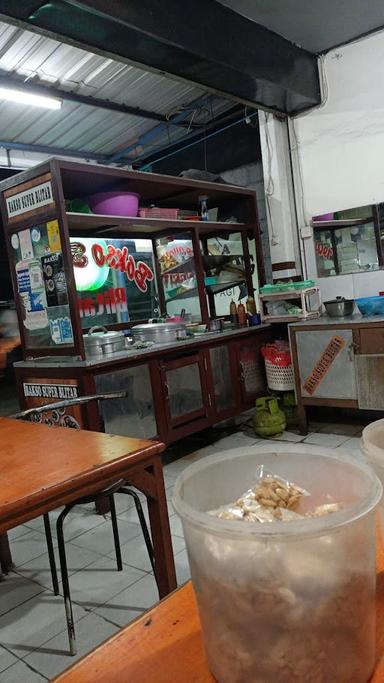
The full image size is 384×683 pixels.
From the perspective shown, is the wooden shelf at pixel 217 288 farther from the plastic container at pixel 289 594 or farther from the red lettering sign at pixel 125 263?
the plastic container at pixel 289 594

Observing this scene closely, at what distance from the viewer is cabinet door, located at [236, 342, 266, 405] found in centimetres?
473

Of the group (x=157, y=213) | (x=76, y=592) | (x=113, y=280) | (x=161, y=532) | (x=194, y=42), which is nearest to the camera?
(x=161, y=532)

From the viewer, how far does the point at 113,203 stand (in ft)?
13.3

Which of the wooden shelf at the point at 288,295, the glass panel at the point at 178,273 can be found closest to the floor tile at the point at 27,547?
the glass panel at the point at 178,273

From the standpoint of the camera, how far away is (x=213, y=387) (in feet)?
14.5

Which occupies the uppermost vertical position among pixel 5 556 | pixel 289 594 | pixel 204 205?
pixel 204 205

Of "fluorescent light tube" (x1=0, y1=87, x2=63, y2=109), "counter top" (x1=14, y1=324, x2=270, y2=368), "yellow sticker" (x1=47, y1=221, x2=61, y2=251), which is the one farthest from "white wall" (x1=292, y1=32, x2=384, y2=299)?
"yellow sticker" (x1=47, y1=221, x2=61, y2=251)

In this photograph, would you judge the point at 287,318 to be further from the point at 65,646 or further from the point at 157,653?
the point at 157,653

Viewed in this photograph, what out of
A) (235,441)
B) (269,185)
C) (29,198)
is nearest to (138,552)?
(235,441)

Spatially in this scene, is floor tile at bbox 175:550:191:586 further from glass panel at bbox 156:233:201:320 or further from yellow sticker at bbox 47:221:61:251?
glass panel at bbox 156:233:201:320

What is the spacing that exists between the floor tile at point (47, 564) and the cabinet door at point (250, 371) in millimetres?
2350

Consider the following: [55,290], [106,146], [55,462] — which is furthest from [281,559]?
[106,146]

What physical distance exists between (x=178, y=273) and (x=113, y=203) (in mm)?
1372

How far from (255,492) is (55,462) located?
1.05 meters
